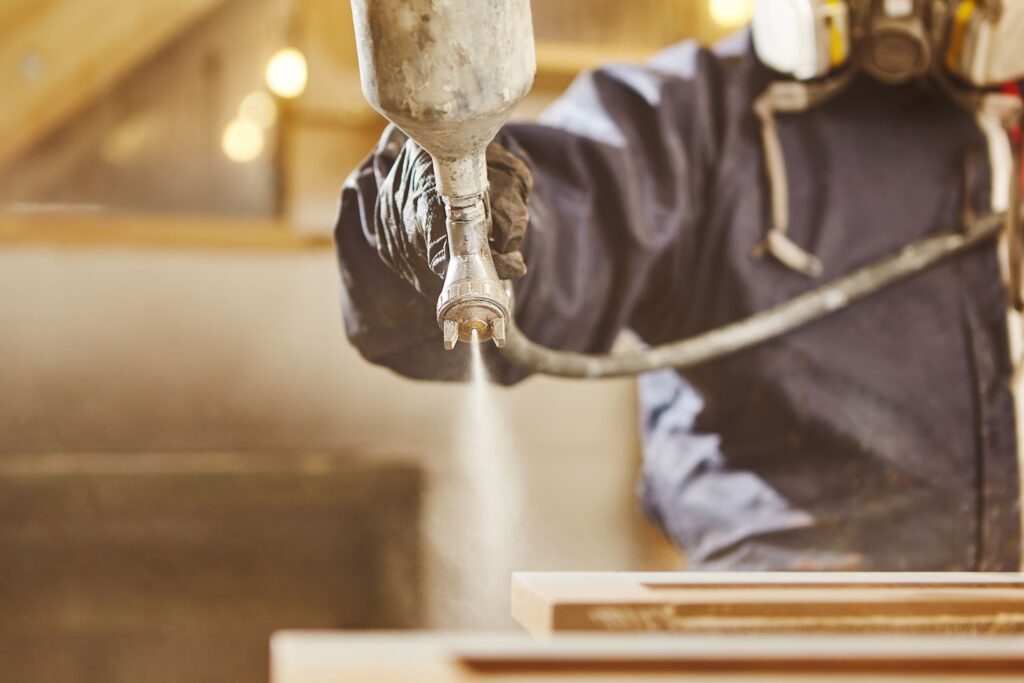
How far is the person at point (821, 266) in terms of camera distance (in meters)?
1.09

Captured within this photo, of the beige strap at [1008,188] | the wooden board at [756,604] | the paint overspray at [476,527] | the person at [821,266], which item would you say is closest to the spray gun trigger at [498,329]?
the wooden board at [756,604]

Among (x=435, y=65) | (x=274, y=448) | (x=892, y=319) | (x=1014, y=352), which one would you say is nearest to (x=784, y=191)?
(x=892, y=319)

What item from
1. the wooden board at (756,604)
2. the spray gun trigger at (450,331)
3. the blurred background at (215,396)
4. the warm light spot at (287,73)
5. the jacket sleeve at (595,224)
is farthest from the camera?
the warm light spot at (287,73)

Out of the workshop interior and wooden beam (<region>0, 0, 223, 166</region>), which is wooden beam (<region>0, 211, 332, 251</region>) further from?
wooden beam (<region>0, 0, 223, 166</region>)

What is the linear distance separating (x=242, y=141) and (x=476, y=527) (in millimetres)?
834

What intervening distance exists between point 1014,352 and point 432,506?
3.16 feet

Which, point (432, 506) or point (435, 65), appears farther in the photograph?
point (432, 506)

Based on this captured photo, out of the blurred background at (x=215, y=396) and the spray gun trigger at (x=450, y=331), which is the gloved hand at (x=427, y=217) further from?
the blurred background at (x=215, y=396)

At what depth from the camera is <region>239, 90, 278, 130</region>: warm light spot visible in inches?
75.5

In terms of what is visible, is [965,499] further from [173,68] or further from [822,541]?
[173,68]

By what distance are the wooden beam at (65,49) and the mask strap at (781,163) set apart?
117cm

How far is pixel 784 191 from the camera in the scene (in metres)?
1.14

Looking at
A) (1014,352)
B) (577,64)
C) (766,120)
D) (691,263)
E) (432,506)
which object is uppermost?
(577,64)

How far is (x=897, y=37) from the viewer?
109cm
